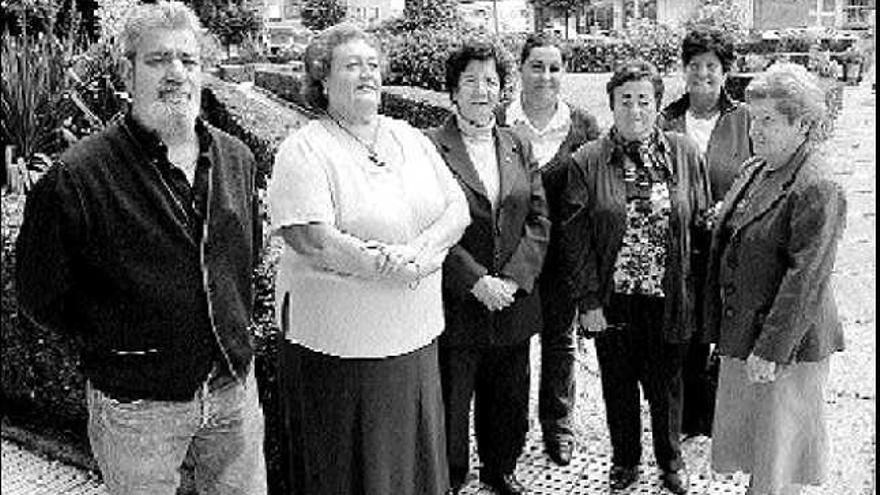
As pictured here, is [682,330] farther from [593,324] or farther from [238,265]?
[238,265]

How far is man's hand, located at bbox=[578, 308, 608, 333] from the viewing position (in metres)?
3.57

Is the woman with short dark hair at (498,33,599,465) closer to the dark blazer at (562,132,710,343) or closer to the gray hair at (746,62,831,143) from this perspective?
the dark blazer at (562,132,710,343)

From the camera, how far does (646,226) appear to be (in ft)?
11.5

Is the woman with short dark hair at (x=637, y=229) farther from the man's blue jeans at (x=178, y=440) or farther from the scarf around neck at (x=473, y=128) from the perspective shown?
the man's blue jeans at (x=178, y=440)

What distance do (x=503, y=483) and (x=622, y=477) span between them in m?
0.42

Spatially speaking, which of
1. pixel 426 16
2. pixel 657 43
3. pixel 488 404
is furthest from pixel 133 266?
pixel 657 43

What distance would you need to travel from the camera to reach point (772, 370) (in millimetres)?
3111

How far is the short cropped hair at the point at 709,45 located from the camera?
3.86 m

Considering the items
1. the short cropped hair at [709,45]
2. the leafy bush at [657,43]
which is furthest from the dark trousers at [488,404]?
the leafy bush at [657,43]

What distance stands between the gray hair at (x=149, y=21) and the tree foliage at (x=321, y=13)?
17082 millimetres

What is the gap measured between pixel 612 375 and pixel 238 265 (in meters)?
1.62

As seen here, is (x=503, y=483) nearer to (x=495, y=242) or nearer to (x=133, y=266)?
(x=495, y=242)

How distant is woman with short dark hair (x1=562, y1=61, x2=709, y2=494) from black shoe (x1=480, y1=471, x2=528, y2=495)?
569 mm

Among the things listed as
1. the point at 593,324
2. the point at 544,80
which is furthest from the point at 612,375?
the point at 544,80
